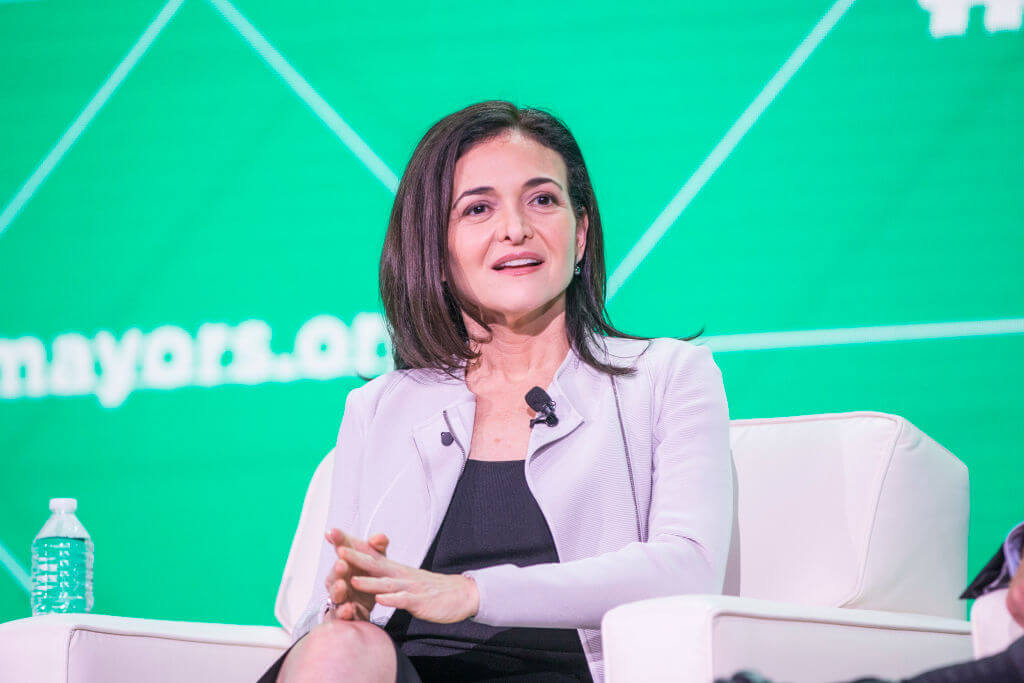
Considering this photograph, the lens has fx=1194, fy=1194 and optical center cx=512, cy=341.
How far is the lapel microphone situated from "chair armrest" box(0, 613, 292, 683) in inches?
25.3

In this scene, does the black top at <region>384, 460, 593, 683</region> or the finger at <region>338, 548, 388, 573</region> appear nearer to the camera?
the finger at <region>338, 548, 388, 573</region>

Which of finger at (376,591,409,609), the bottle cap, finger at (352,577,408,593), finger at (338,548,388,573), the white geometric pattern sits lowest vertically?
finger at (376,591,409,609)

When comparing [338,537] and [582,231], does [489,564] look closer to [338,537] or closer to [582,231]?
[338,537]

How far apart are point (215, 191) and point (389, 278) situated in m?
1.25

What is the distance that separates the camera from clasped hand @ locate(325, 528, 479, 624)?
1.64 meters

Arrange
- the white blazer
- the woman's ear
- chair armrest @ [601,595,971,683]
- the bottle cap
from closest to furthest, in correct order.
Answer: chair armrest @ [601,595,971,683] < the white blazer < the woman's ear < the bottle cap

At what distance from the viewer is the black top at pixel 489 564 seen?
188 centimetres

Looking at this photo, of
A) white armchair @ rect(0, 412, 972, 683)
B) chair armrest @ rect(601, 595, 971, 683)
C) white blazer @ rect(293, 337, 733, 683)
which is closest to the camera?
chair armrest @ rect(601, 595, 971, 683)

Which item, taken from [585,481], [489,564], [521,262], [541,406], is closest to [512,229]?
[521,262]

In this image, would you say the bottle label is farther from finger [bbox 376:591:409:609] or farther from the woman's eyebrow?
finger [bbox 376:591:409:609]

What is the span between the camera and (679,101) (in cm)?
303

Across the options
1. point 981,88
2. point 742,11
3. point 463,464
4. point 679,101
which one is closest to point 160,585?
point 463,464

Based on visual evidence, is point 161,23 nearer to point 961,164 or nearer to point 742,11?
point 742,11

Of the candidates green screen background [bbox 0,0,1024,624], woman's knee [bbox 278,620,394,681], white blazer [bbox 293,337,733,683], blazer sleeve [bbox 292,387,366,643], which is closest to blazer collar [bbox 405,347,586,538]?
white blazer [bbox 293,337,733,683]
